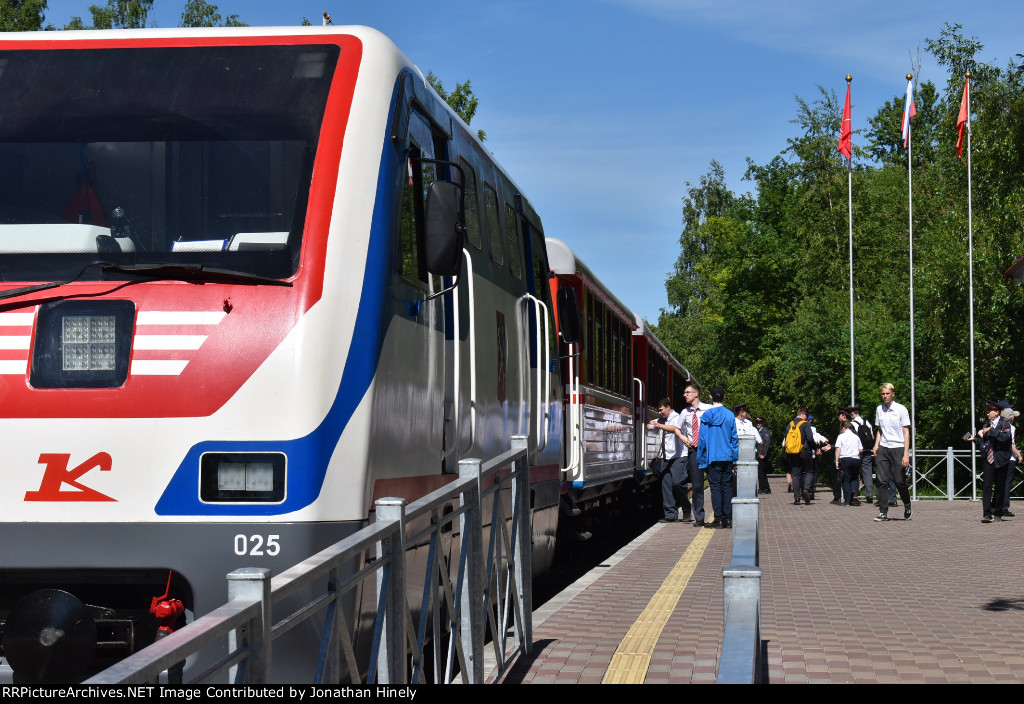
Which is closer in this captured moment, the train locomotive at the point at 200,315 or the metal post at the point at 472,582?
the train locomotive at the point at 200,315

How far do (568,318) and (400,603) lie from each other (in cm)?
764

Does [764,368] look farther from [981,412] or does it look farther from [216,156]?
[216,156]

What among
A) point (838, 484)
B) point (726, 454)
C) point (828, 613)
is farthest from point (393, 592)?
point (838, 484)

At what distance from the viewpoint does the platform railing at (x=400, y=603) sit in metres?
2.94

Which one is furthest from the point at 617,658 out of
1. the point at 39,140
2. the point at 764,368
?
the point at 764,368

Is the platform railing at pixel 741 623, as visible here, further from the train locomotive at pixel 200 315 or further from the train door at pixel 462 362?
the train door at pixel 462 362

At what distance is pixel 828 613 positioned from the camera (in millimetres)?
9672

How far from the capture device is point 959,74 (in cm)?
4809

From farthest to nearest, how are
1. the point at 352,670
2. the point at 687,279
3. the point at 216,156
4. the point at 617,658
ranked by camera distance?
the point at 687,279 → the point at 617,658 → the point at 216,156 → the point at 352,670

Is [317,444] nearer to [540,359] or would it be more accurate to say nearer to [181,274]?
[181,274]

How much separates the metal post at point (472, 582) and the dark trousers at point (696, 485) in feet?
41.4

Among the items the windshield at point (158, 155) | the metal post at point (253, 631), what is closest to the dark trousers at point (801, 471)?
the windshield at point (158, 155)

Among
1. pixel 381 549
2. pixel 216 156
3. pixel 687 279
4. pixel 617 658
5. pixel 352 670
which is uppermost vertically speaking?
pixel 687 279

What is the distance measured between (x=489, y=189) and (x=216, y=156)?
3.38 meters
